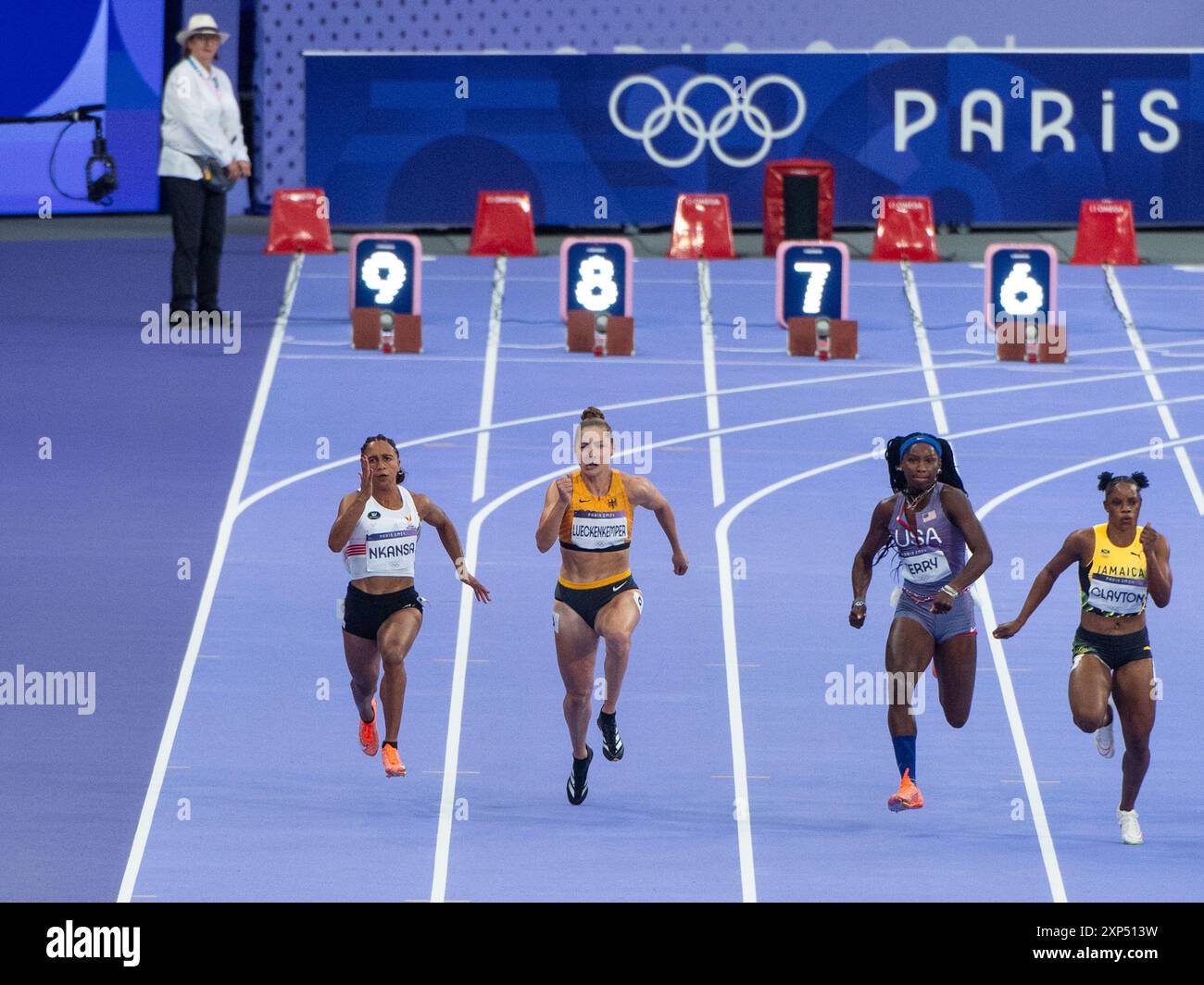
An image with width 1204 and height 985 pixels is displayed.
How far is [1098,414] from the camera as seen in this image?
17656 millimetres

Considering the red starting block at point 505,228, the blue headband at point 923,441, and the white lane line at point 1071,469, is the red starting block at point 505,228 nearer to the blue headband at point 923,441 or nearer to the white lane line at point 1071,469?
the white lane line at point 1071,469

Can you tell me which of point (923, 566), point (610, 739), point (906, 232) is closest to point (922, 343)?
point (906, 232)

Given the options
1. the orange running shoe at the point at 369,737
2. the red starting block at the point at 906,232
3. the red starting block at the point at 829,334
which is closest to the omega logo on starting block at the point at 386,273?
the red starting block at the point at 829,334

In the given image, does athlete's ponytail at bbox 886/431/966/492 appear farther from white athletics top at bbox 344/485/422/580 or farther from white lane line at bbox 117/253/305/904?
white lane line at bbox 117/253/305/904

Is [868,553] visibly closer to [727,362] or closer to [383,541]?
[383,541]

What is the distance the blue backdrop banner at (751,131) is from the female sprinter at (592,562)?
11373 millimetres

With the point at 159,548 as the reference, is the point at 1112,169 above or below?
above

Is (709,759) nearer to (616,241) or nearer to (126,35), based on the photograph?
(616,241)

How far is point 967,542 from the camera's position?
36.3 feet

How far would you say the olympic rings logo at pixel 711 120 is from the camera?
22.4 m

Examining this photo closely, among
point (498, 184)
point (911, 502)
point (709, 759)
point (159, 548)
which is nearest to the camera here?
point (911, 502)

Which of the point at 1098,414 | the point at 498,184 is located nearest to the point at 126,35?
the point at 498,184

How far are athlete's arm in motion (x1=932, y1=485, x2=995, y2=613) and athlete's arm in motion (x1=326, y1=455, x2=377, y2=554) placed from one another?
2623 millimetres

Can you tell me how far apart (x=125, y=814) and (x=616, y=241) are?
27.9 feet
